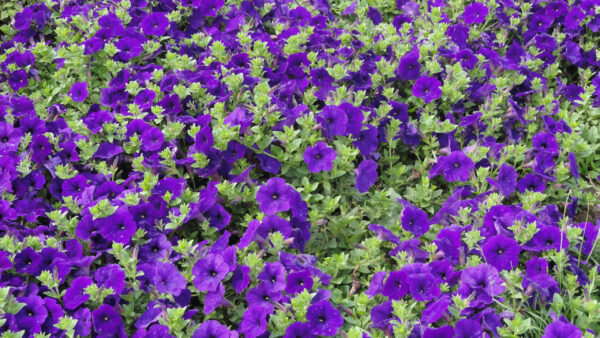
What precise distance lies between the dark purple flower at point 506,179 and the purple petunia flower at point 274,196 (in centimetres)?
120

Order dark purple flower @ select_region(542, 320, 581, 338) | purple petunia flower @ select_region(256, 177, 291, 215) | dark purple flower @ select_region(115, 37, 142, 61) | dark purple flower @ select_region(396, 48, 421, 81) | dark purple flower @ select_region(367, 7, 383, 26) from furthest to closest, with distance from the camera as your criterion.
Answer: dark purple flower @ select_region(367, 7, 383, 26), dark purple flower @ select_region(115, 37, 142, 61), dark purple flower @ select_region(396, 48, 421, 81), purple petunia flower @ select_region(256, 177, 291, 215), dark purple flower @ select_region(542, 320, 581, 338)

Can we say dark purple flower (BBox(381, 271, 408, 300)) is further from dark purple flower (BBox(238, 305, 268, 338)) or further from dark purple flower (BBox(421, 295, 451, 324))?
dark purple flower (BBox(238, 305, 268, 338))

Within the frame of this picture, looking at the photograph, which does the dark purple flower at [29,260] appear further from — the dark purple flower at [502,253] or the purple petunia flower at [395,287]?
the dark purple flower at [502,253]

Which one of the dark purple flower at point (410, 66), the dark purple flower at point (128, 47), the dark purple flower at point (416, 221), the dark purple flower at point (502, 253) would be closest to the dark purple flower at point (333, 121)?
the dark purple flower at point (416, 221)

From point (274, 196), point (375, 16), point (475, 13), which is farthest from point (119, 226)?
point (475, 13)

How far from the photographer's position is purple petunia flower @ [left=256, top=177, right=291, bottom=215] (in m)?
3.53

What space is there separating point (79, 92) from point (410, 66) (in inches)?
87.0

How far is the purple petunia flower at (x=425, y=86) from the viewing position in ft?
14.0

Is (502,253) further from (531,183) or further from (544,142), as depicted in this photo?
(544,142)

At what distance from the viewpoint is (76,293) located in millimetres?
3199

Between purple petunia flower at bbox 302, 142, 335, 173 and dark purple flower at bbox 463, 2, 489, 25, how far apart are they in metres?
2.09

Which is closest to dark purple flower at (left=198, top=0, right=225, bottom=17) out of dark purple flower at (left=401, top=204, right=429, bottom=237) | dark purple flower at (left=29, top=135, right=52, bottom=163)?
dark purple flower at (left=29, top=135, right=52, bottom=163)

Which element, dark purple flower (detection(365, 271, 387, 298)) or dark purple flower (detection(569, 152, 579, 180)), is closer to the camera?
dark purple flower (detection(365, 271, 387, 298))

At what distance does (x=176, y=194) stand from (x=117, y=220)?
1.14ft
